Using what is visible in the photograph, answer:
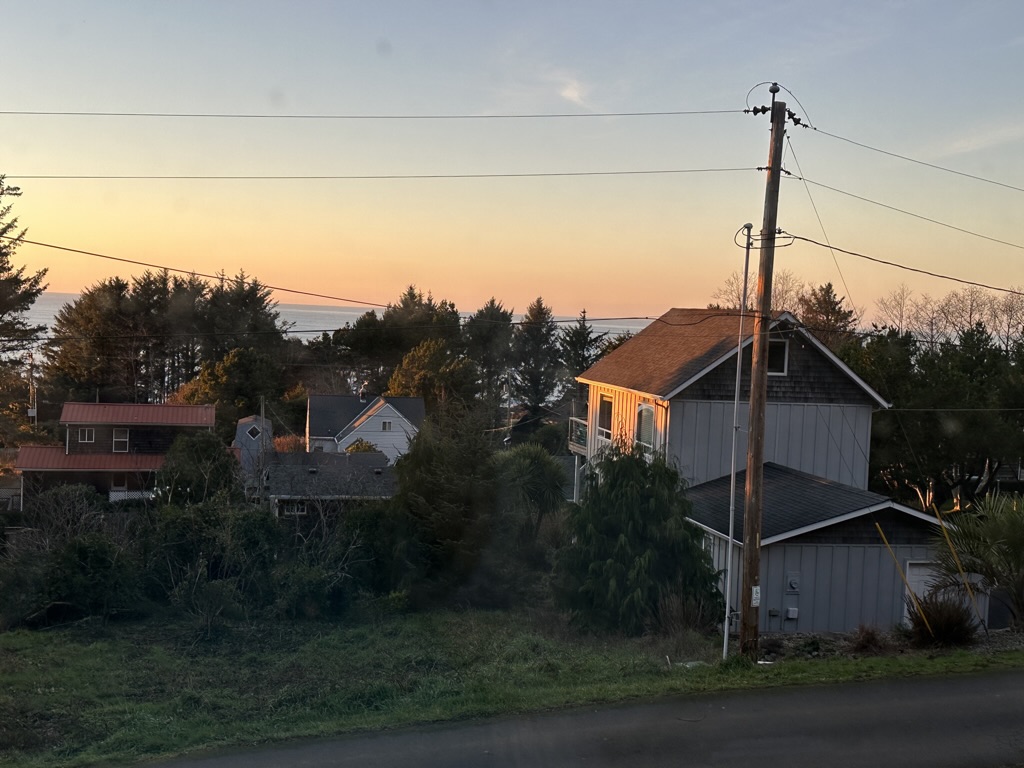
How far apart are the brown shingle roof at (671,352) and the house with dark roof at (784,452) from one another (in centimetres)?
6

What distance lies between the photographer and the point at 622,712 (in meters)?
9.73

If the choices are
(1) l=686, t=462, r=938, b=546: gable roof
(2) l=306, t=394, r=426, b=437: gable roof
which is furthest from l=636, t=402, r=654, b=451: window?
(2) l=306, t=394, r=426, b=437: gable roof

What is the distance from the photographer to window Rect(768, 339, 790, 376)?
72.8ft

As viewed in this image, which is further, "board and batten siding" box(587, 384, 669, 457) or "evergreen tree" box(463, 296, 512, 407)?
"evergreen tree" box(463, 296, 512, 407)

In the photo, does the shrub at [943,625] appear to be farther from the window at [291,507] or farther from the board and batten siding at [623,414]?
the window at [291,507]

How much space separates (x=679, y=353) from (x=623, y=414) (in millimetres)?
2408

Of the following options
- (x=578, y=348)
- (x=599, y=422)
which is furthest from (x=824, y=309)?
(x=599, y=422)

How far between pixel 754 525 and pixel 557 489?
1193cm

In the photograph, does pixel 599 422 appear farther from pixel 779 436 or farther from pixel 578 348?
pixel 578 348

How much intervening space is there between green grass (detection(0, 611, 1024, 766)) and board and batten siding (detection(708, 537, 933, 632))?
2935 millimetres

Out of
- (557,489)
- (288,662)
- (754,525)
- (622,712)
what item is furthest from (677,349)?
(622,712)

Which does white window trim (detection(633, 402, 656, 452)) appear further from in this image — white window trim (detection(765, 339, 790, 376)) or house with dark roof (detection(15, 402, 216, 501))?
house with dark roof (detection(15, 402, 216, 501))

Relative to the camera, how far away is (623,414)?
2531 centimetres

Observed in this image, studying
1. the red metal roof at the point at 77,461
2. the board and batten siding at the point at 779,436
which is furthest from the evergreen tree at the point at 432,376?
Result: the board and batten siding at the point at 779,436
